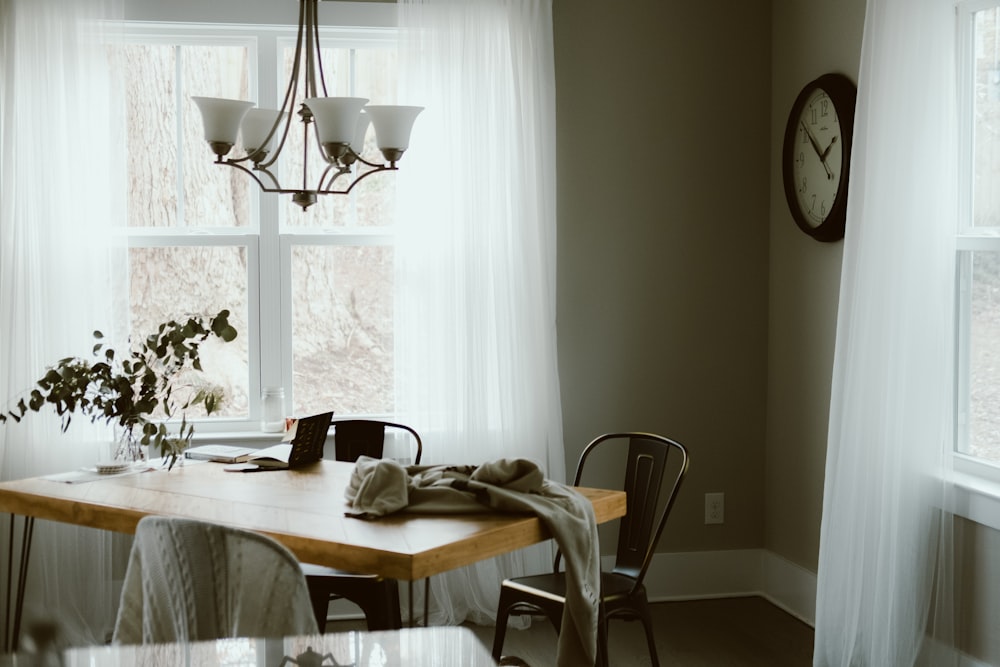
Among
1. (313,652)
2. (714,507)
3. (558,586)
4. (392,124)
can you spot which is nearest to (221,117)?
(392,124)

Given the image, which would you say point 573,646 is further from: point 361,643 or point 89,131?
point 89,131

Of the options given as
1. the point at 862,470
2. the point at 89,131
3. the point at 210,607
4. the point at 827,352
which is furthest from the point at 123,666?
the point at 827,352

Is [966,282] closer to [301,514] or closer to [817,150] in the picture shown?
[817,150]

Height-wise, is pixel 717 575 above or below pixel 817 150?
below

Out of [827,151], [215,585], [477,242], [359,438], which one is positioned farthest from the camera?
[477,242]

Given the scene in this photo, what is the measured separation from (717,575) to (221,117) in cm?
289

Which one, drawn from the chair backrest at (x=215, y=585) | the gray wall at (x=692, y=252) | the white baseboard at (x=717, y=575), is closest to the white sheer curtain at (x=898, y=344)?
the gray wall at (x=692, y=252)

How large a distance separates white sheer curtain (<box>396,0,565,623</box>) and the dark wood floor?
0.31m

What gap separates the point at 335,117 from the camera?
2340mm

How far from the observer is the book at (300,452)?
3.08 meters

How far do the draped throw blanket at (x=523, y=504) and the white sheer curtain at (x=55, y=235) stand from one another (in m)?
1.63

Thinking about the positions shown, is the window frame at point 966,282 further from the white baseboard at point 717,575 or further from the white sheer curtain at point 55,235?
the white sheer curtain at point 55,235

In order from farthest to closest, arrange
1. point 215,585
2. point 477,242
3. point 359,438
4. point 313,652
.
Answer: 1. point 477,242
2. point 359,438
3. point 215,585
4. point 313,652

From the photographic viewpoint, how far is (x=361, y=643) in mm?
1373
